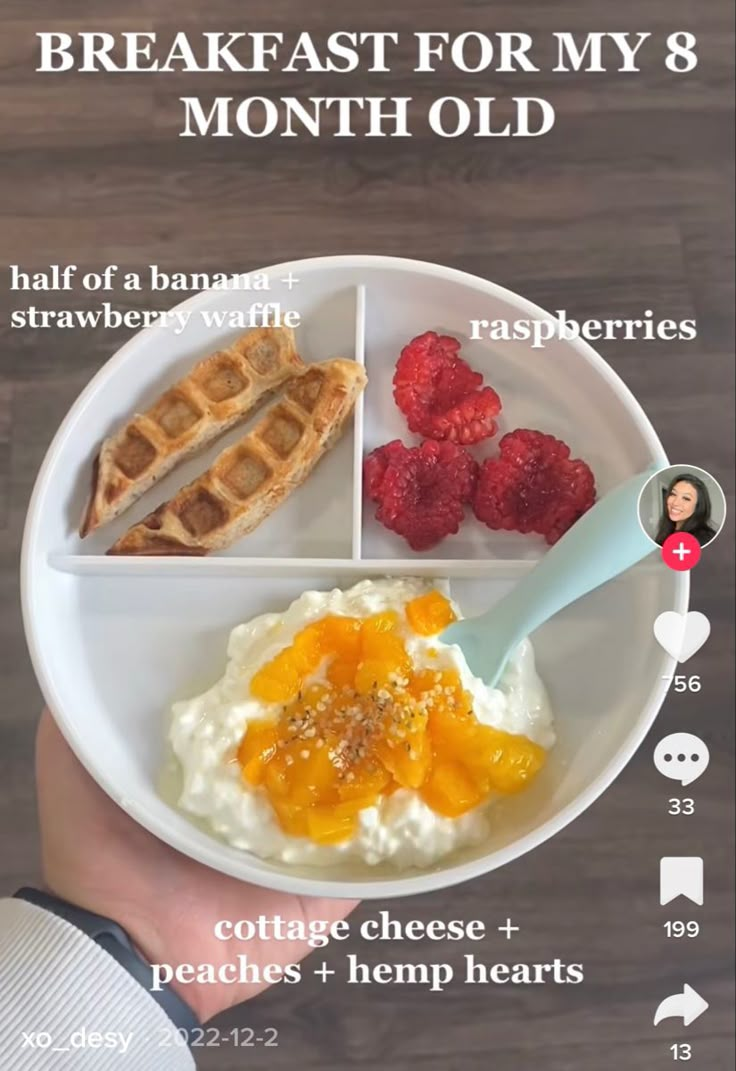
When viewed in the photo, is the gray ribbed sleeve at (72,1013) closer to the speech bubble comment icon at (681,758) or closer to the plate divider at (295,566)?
the plate divider at (295,566)

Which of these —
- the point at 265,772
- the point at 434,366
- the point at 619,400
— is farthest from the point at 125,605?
the point at 619,400

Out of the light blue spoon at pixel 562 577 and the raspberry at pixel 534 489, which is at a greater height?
the raspberry at pixel 534 489

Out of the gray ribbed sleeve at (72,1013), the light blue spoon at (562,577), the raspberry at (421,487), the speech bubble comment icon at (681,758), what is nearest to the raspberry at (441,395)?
the raspberry at (421,487)

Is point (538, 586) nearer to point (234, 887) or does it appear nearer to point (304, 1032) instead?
point (234, 887)

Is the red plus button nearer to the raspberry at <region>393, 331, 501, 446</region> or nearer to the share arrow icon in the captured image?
the raspberry at <region>393, 331, 501, 446</region>

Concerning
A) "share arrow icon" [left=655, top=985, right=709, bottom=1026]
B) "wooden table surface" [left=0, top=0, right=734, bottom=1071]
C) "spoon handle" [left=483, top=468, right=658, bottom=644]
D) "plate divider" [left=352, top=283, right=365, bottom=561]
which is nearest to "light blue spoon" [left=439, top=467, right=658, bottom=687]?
"spoon handle" [left=483, top=468, right=658, bottom=644]
